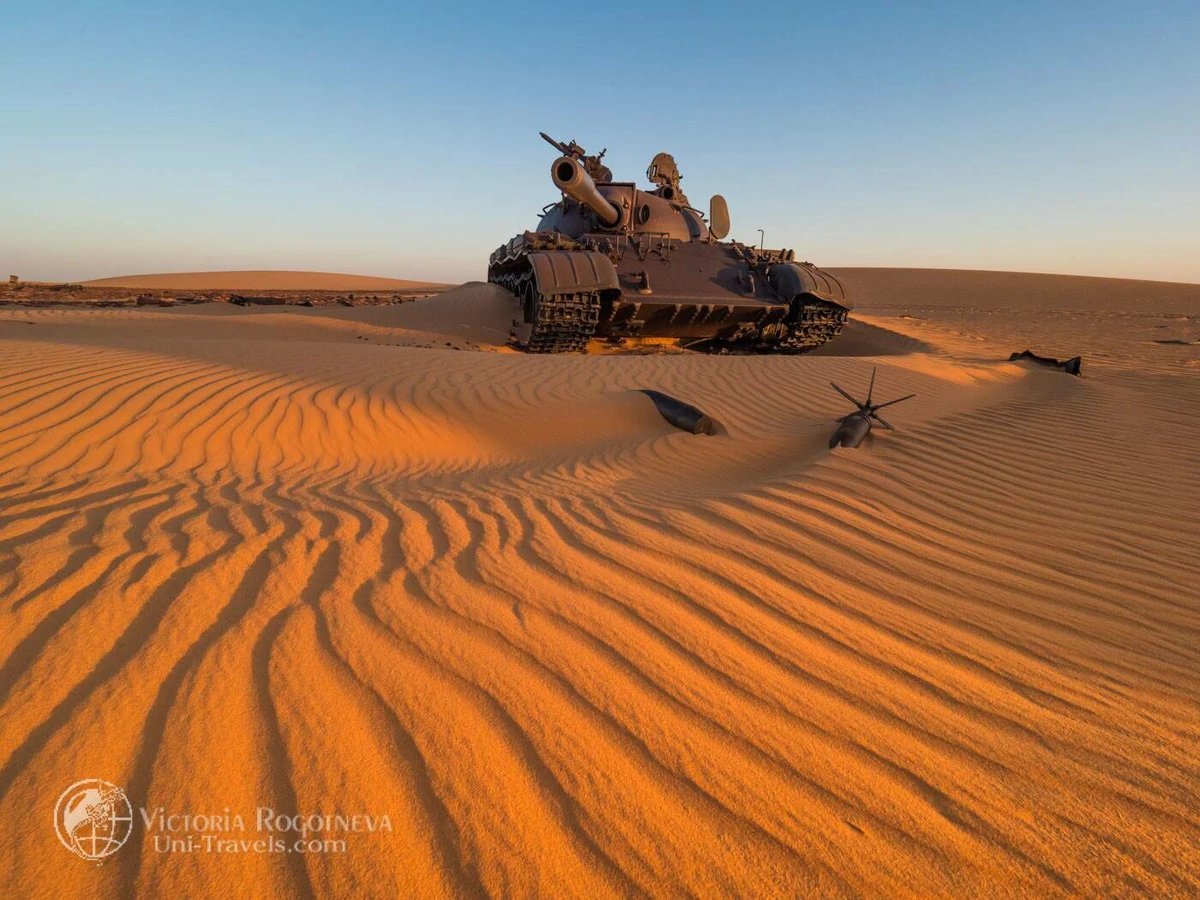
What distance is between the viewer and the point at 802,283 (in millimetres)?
11977

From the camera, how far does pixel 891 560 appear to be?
262 centimetres

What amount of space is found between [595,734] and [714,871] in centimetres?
40

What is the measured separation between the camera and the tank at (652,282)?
10.7m

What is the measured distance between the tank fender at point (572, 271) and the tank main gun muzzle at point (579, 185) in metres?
0.95

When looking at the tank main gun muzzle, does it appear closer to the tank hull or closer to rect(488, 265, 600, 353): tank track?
the tank hull

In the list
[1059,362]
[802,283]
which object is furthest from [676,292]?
[1059,362]

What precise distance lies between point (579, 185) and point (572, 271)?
135cm

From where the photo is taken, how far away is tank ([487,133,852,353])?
35.2 feet

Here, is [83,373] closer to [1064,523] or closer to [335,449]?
[335,449]

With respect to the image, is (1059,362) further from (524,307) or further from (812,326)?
(524,307)

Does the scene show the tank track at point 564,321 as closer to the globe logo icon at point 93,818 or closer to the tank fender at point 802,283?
the tank fender at point 802,283

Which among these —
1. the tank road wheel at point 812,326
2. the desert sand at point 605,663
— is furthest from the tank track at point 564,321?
the desert sand at point 605,663

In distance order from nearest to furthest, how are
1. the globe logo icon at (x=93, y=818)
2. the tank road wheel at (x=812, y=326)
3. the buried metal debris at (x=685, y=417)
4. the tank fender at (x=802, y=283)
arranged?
the globe logo icon at (x=93, y=818), the buried metal debris at (x=685, y=417), the tank fender at (x=802, y=283), the tank road wheel at (x=812, y=326)

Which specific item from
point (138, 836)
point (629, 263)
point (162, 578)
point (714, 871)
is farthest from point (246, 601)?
point (629, 263)
